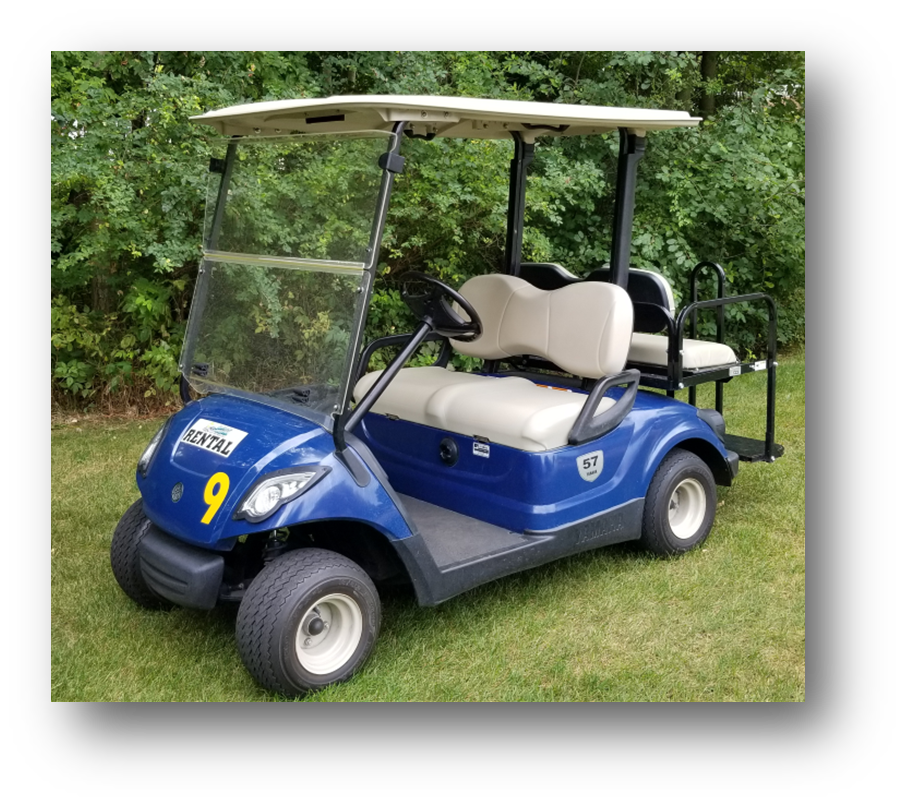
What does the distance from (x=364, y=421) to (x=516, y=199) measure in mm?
1318

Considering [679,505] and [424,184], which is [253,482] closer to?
[679,505]

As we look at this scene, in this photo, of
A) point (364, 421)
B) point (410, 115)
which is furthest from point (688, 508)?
point (410, 115)

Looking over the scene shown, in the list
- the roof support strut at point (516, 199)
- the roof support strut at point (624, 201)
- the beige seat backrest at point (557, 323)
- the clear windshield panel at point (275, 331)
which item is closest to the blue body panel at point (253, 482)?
the clear windshield panel at point (275, 331)

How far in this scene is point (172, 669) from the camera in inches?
123

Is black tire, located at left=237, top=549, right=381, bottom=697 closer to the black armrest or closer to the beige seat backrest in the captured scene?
the black armrest

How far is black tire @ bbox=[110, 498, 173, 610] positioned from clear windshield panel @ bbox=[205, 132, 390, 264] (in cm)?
108

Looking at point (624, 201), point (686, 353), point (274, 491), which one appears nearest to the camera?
point (274, 491)

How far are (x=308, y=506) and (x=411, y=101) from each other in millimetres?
1313

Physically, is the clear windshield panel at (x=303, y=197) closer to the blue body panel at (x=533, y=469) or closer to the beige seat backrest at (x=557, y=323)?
the blue body panel at (x=533, y=469)

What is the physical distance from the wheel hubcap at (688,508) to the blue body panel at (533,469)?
Result: 0.75 feet

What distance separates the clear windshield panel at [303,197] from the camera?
3.07 meters

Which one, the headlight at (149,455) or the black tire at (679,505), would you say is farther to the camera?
the black tire at (679,505)

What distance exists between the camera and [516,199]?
14.7 feet

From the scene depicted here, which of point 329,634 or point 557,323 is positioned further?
point 557,323
